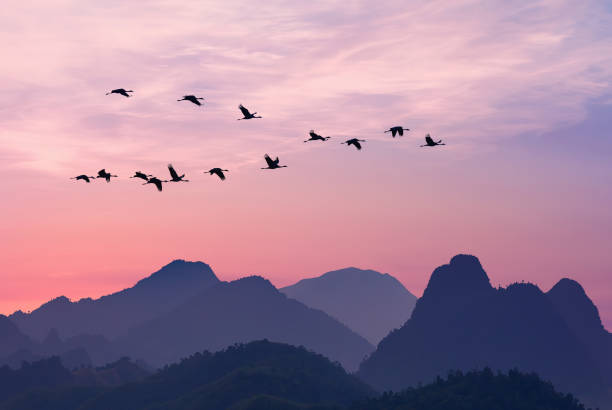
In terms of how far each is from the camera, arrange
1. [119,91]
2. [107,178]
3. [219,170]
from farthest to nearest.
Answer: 1. [107,178]
2. [119,91]
3. [219,170]

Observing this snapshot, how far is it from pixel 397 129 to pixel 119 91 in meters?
28.7

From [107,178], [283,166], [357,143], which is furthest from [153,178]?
[357,143]

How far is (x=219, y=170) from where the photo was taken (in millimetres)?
79125

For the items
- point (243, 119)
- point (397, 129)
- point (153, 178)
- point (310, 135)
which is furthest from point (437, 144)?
point (153, 178)

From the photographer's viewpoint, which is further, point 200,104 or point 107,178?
point 107,178

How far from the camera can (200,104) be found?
3206 inches

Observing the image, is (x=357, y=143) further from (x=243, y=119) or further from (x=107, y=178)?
(x=107, y=178)

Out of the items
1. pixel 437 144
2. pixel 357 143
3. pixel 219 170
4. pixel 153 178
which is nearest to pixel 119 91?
pixel 153 178

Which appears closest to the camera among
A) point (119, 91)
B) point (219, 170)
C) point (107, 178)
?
point (219, 170)

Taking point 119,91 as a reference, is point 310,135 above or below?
below

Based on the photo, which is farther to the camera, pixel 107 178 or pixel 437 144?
pixel 107 178

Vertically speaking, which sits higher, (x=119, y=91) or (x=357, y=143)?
(x=119, y=91)

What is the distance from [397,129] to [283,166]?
12137mm

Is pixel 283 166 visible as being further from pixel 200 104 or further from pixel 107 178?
pixel 107 178
